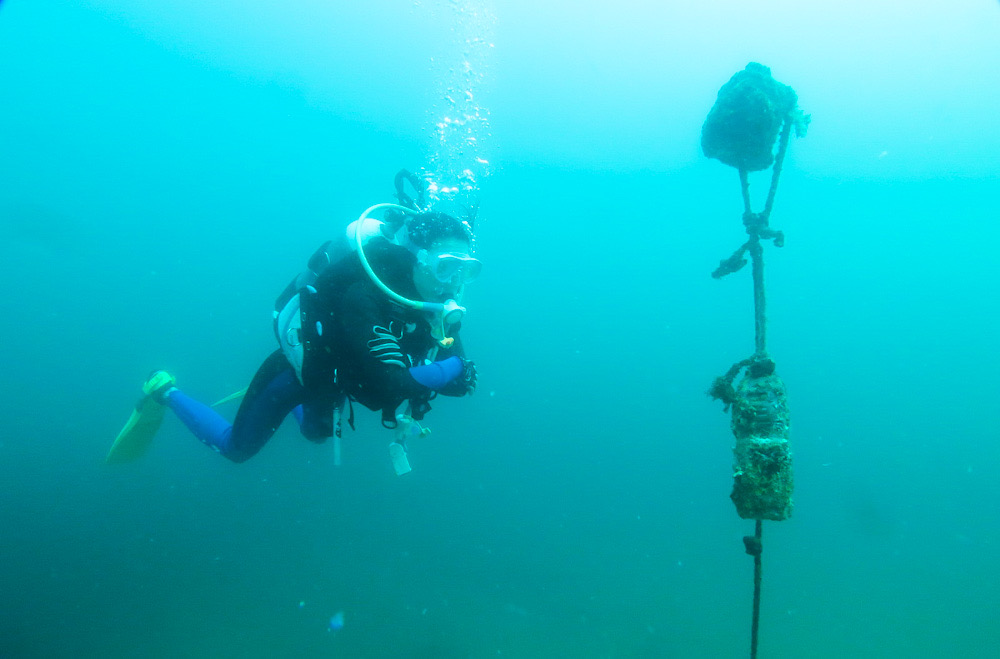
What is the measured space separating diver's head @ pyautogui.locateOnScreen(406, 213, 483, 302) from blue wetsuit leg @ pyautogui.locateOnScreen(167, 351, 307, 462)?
64.4 inches

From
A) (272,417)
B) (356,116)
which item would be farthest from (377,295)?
(356,116)

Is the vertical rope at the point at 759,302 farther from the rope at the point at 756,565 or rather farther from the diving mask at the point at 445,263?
the diving mask at the point at 445,263

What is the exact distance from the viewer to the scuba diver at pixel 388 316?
10.1 ft

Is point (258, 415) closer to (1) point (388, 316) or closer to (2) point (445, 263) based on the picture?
(1) point (388, 316)

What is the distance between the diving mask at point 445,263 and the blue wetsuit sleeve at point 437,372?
0.57 meters

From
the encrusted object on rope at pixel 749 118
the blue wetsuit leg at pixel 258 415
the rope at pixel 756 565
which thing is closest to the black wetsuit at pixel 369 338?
the blue wetsuit leg at pixel 258 415

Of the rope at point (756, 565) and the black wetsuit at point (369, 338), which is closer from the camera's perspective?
the rope at point (756, 565)

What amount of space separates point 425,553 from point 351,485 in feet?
13.3

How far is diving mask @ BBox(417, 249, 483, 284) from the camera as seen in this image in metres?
3.30

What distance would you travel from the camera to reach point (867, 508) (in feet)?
80.7

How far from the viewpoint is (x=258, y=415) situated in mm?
4395

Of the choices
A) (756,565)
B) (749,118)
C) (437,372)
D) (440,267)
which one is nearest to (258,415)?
(437,372)

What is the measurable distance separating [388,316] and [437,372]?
0.50 meters

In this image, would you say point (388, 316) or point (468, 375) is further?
point (468, 375)
